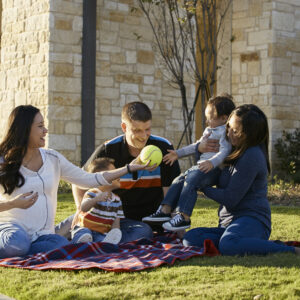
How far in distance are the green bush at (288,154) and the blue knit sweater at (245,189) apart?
8170mm

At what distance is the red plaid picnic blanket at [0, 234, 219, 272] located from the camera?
4.46 metres

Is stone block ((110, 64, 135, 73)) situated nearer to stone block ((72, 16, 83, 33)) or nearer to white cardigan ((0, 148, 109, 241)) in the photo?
stone block ((72, 16, 83, 33))

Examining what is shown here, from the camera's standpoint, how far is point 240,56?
563 inches

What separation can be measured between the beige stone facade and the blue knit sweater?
6558mm

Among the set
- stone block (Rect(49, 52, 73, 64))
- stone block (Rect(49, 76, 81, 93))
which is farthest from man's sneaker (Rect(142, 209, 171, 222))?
stone block (Rect(49, 52, 73, 64))

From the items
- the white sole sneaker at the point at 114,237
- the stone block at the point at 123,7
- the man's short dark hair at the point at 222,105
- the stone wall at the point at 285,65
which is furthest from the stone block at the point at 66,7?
the white sole sneaker at the point at 114,237

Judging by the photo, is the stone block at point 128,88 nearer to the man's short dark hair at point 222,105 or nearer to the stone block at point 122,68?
the stone block at point 122,68

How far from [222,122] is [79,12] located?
6.40m

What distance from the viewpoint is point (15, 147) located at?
498 centimetres

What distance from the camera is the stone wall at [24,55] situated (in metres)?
Answer: 11.4

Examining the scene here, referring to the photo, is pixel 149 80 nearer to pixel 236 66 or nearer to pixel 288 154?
pixel 236 66

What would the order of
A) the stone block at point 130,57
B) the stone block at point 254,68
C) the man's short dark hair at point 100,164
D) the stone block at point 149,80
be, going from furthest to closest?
the stone block at point 254,68 < the stone block at point 149,80 < the stone block at point 130,57 < the man's short dark hair at point 100,164

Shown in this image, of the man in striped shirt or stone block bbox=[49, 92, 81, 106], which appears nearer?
the man in striped shirt

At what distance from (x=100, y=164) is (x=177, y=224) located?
0.94 metres
